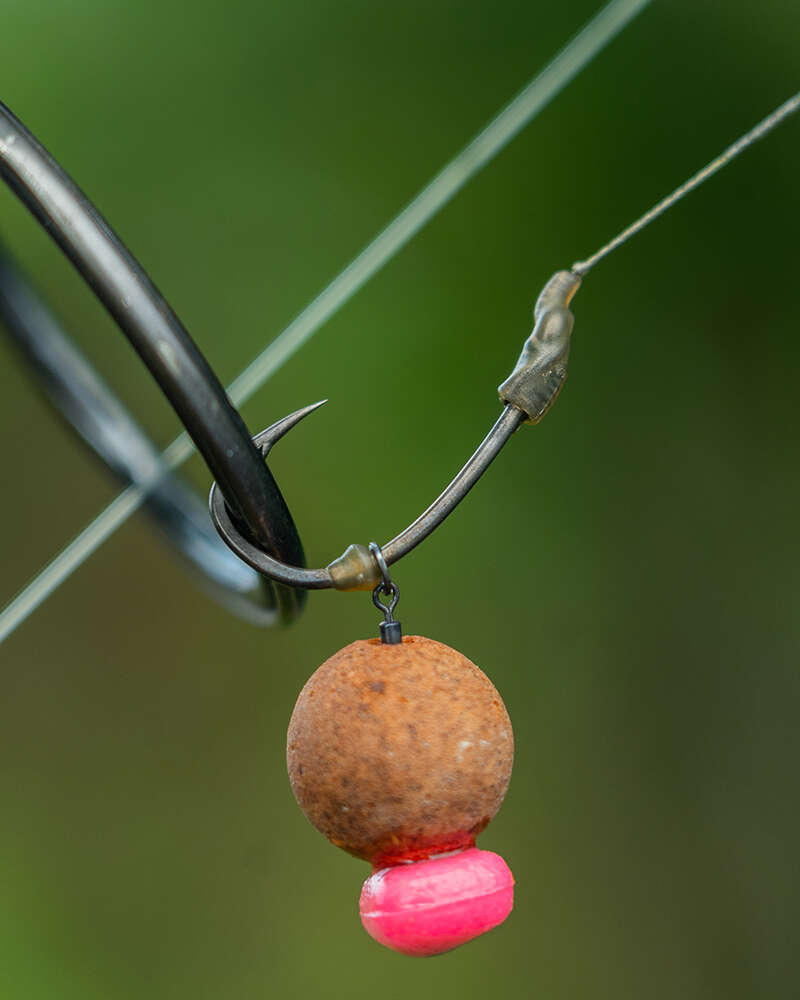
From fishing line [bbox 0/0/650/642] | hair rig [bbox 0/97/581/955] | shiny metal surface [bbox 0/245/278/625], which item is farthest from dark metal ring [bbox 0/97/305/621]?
fishing line [bbox 0/0/650/642]

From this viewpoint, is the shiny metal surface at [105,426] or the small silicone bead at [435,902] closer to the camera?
the small silicone bead at [435,902]

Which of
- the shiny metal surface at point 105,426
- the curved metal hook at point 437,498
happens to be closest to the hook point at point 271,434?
the curved metal hook at point 437,498

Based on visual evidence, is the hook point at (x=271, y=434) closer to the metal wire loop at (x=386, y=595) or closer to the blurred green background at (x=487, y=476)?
the metal wire loop at (x=386, y=595)

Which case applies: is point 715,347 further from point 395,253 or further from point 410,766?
point 410,766

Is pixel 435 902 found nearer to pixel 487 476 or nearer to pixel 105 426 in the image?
pixel 105 426

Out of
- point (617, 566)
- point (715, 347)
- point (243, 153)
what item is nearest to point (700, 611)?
point (617, 566)

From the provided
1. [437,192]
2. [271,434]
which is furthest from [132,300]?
[437,192]
